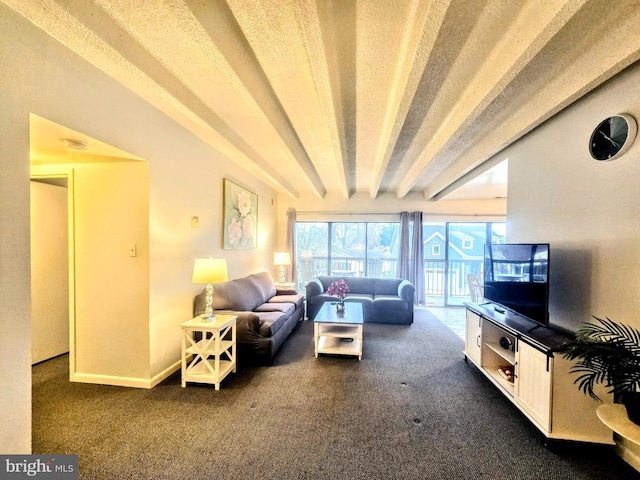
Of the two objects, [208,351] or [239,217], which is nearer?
[208,351]

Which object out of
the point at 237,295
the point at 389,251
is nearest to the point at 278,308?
the point at 237,295

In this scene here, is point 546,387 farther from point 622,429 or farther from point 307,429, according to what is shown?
point 307,429

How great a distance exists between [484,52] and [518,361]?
2252 millimetres

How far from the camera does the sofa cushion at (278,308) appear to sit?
12.0ft

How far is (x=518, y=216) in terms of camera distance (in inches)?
107

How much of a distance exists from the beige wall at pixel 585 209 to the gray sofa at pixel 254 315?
275 centimetres

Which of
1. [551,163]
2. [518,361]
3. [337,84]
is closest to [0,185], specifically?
[337,84]

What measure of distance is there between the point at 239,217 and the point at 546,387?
3924 millimetres

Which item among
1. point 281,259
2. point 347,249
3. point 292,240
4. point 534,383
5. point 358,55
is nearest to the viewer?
point 358,55

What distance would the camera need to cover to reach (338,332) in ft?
11.0

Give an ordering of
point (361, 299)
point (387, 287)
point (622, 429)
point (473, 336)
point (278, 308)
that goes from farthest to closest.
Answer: point (387, 287)
point (361, 299)
point (278, 308)
point (473, 336)
point (622, 429)

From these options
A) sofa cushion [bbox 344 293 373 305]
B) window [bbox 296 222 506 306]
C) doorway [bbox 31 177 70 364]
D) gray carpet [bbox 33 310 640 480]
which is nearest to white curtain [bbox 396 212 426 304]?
window [bbox 296 222 506 306]

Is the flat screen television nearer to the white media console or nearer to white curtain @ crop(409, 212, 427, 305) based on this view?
the white media console

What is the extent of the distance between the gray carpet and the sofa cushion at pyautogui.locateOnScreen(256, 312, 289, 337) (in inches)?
15.2
